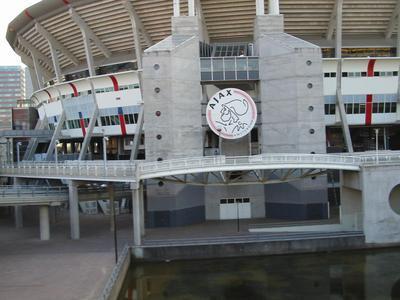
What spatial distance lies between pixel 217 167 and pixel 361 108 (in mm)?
27164

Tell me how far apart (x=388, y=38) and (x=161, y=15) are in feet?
88.0

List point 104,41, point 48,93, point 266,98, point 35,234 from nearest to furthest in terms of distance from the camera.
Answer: point 35,234 → point 266,98 → point 104,41 → point 48,93

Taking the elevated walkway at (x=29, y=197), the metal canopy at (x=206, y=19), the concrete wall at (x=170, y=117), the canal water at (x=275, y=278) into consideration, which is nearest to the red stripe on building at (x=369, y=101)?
the metal canopy at (x=206, y=19)

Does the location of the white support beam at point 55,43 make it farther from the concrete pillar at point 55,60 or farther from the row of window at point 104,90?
the row of window at point 104,90

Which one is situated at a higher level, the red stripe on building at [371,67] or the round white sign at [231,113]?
the red stripe on building at [371,67]

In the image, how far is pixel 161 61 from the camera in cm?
3972

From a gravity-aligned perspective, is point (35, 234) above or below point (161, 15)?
below

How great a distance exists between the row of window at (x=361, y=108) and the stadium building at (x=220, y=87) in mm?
118

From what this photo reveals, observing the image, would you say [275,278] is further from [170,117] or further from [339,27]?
[339,27]

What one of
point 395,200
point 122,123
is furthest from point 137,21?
point 395,200

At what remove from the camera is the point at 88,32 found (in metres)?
53.5

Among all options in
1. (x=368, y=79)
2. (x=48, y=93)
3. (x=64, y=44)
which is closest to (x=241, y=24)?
A: (x=368, y=79)

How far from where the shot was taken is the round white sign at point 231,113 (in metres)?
37.6

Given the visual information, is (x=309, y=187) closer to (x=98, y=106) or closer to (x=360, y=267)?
(x=360, y=267)
